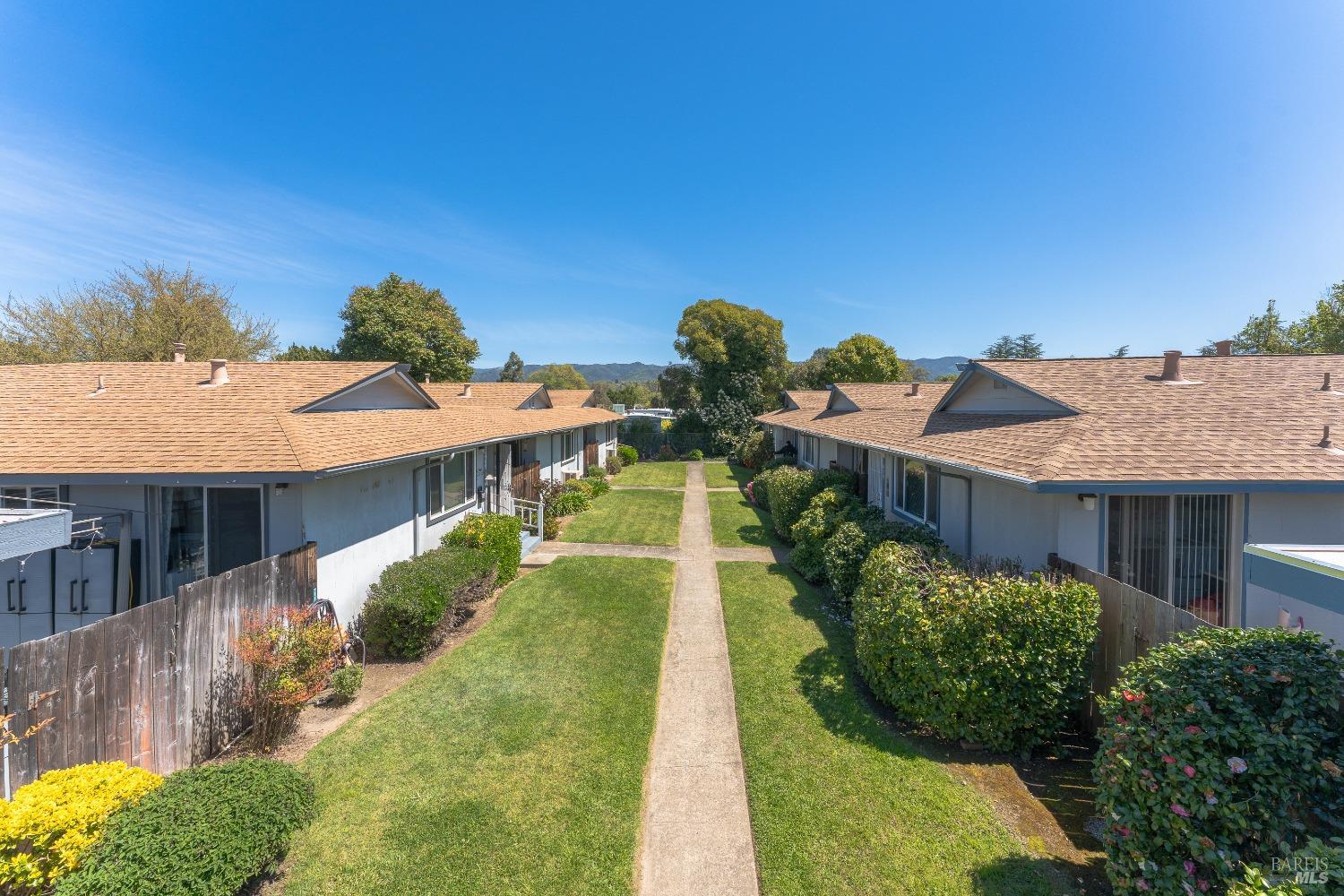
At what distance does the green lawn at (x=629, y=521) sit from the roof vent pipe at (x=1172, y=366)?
1169 cm

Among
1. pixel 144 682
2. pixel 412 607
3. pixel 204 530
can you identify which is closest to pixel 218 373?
pixel 204 530

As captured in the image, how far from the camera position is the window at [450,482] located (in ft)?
36.5

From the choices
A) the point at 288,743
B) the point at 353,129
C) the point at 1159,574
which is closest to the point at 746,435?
the point at 353,129

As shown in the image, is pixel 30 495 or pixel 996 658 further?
pixel 30 495

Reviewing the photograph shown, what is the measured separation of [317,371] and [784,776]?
11182 millimetres

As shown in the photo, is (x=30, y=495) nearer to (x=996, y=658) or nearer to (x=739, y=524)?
(x=996, y=658)

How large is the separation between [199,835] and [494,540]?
7.51m

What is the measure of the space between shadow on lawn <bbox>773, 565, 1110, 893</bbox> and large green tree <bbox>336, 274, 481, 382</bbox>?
3438 cm

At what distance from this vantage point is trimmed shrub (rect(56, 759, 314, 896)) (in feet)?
10.9

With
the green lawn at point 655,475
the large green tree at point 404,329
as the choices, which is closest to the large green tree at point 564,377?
the large green tree at point 404,329

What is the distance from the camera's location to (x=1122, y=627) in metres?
5.50

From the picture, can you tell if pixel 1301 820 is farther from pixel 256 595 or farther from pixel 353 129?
pixel 353 129

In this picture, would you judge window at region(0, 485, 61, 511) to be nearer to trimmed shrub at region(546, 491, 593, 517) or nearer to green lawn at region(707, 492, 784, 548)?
trimmed shrub at region(546, 491, 593, 517)

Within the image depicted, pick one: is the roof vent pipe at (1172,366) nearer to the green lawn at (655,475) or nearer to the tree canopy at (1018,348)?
the green lawn at (655,475)
